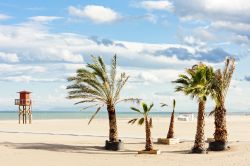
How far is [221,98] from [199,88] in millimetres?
2234

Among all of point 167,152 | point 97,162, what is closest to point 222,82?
point 167,152

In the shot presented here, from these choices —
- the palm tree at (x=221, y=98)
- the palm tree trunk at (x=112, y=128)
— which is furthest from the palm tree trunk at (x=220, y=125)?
the palm tree trunk at (x=112, y=128)

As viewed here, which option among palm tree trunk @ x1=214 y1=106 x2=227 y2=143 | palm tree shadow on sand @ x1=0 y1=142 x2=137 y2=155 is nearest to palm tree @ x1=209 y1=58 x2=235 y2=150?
palm tree trunk @ x1=214 y1=106 x2=227 y2=143

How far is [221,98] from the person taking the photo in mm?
28359

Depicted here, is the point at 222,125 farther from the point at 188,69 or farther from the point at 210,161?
the point at 210,161

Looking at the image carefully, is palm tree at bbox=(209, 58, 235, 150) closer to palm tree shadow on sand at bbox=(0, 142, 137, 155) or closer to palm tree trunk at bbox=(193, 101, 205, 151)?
palm tree trunk at bbox=(193, 101, 205, 151)

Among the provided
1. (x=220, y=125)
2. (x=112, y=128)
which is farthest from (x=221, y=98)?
(x=112, y=128)

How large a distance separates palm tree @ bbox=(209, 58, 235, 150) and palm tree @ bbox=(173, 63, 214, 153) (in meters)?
0.55

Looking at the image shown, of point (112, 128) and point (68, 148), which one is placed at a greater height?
point (112, 128)

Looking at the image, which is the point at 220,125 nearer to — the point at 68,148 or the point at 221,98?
the point at 221,98

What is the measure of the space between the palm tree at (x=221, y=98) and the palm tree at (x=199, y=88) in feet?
1.79

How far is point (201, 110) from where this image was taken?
27312 mm

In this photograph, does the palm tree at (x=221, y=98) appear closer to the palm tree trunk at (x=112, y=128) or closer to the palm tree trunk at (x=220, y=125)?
the palm tree trunk at (x=220, y=125)

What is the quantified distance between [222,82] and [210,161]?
6.31 m
